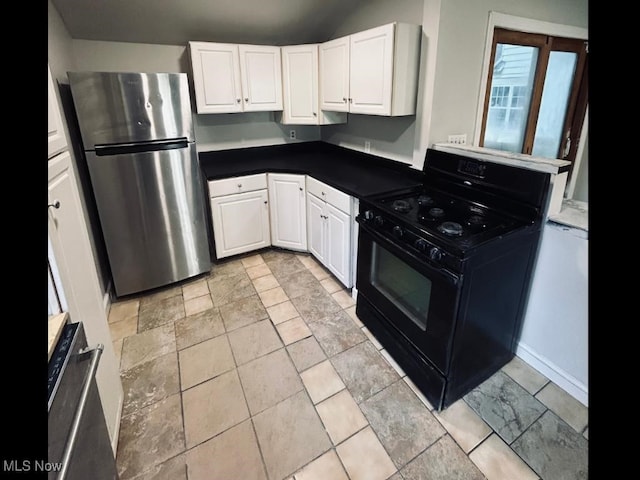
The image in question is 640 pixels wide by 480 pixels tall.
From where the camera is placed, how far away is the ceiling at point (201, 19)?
2.43m

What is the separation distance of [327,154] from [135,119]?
194 cm

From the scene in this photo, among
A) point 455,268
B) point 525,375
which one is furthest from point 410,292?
point 525,375

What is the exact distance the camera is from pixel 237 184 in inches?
119

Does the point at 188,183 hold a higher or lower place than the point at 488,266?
higher

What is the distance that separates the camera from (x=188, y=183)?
2.65 metres

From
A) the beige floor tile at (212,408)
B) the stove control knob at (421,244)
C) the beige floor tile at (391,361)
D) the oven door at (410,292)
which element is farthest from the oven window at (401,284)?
the beige floor tile at (212,408)

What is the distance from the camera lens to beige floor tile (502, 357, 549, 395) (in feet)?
6.05

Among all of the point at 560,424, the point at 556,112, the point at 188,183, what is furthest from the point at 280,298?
the point at 556,112

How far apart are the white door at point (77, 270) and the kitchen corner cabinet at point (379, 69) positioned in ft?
6.19

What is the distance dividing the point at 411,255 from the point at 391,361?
0.72 meters

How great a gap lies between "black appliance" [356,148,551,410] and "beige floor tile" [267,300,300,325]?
655mm

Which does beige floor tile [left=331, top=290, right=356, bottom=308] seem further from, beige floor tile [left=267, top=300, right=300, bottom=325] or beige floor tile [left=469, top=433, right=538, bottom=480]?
beige floor tile [left=469, top=433, right=538, bottom=480]

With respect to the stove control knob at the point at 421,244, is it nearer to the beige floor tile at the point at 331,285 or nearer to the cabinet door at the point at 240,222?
the beige floor tile at the point at 331,285
